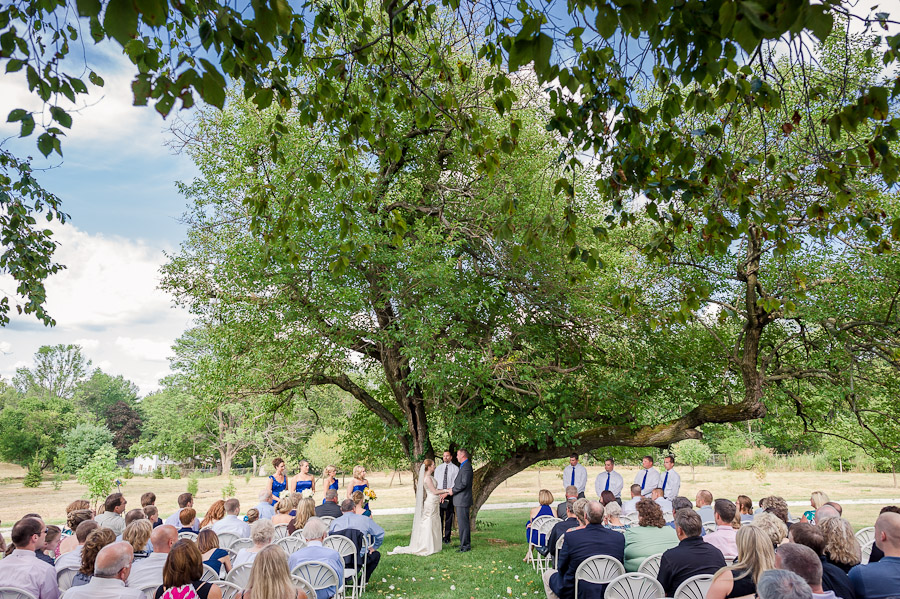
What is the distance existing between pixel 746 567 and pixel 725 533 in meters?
1.96

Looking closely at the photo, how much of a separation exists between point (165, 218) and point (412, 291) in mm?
6586

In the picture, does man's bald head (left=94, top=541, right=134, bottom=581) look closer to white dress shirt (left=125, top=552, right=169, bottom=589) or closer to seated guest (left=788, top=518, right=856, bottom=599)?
white dress shirt (left=125, top=552, right=169, bottom=589)

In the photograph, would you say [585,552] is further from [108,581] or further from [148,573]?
[108,581]

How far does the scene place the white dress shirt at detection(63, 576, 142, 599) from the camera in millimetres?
3742

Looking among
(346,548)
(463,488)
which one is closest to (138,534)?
(346,548)

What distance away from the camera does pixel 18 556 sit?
466cm

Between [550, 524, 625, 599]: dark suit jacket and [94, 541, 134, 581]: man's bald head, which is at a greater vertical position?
[94, 541, 134, 581]: man's bald head

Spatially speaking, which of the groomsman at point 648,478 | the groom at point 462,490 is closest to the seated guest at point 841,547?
the groomsman at point 648,478

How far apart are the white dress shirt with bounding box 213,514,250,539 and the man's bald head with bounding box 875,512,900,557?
619 centimetres

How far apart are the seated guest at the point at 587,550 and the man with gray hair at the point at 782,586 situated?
3.19 m

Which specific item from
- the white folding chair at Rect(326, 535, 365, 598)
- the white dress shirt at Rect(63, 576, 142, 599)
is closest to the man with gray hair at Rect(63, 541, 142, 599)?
the white dress shirt at Rect(63, 576, 142, 599)

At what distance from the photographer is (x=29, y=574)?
4.54 metres

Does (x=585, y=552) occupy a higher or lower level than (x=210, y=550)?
lower

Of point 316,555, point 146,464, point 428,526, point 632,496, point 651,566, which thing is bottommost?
point 146,464
